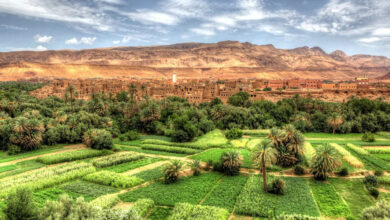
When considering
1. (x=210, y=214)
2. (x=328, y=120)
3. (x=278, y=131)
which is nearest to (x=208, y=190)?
(x=210, y=214)

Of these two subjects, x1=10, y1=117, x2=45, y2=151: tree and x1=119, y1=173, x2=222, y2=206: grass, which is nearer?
x1=119, y1=173, x2=222, y2=206: grass

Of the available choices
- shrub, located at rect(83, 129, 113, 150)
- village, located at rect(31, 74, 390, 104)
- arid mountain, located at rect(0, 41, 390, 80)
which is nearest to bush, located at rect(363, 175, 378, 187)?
shrub, located at rect(83, 129, 113, 150)

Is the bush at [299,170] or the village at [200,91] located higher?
the village at [200,91]

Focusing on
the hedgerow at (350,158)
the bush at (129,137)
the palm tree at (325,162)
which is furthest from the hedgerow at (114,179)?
the hedgerow at (350,158)

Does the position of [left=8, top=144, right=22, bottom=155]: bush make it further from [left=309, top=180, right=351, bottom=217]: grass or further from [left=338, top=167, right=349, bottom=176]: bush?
[left=338, top=167, right=349, bottom=176]: bush

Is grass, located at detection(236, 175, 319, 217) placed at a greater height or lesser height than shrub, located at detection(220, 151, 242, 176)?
lesser

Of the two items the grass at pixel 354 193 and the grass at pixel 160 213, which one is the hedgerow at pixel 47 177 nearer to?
the grass at pixel 160 213

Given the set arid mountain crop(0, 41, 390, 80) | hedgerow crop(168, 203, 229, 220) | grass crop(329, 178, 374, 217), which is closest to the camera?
hedgerow crop(168, 203, 229, 220)
